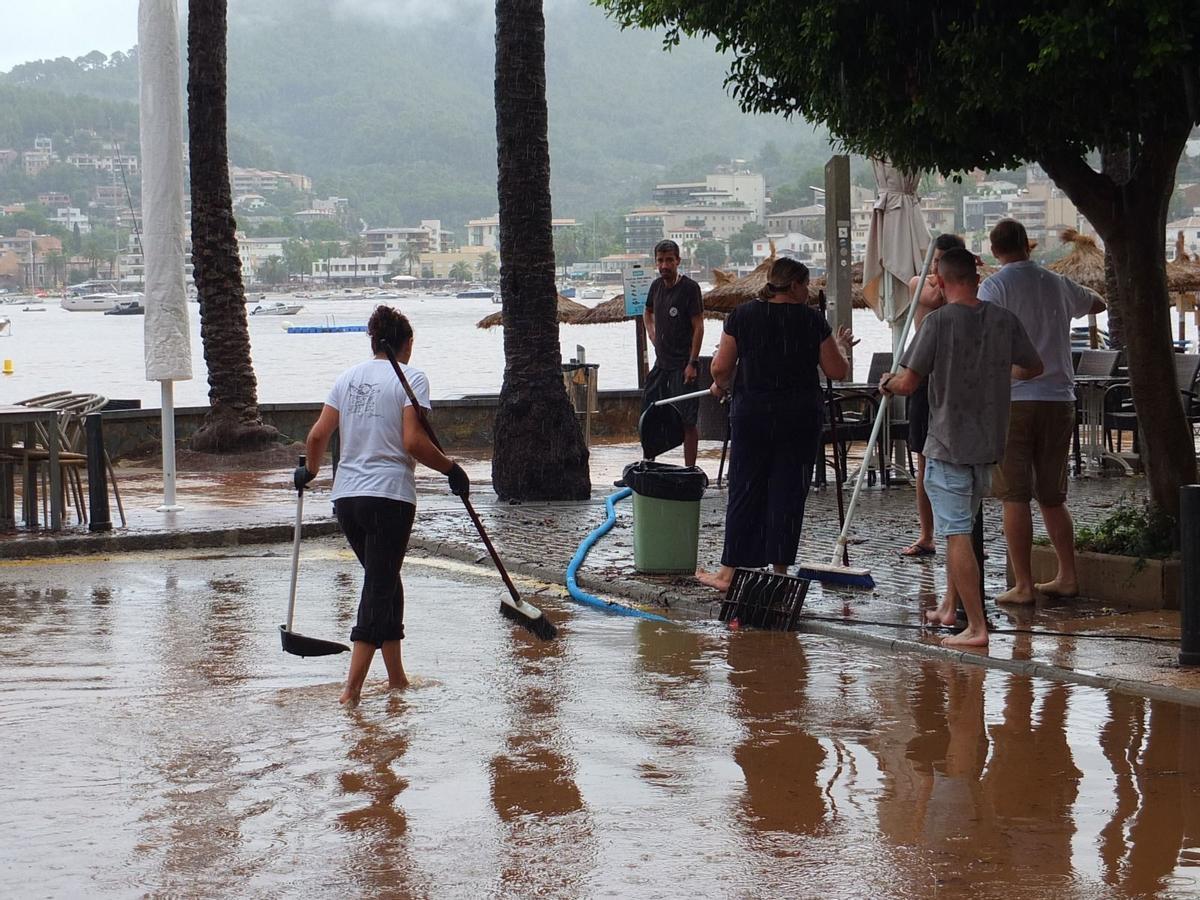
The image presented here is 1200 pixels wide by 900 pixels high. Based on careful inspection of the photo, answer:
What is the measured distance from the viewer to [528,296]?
1509 cm

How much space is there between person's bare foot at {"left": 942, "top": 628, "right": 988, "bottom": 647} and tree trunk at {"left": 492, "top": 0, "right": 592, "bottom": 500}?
21.7 ft

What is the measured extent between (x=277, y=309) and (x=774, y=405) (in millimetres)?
159483

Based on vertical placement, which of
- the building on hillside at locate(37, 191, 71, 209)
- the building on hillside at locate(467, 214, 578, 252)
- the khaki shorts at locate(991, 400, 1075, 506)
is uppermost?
the building on hillside at locate(37, 191, 71, 209)

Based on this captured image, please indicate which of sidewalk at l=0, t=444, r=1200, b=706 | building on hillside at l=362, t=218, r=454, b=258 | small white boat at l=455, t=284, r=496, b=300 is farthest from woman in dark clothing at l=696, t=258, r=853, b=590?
small white boat at l=455, t=284, r=496, b=300

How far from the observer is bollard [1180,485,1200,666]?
25.7 feet

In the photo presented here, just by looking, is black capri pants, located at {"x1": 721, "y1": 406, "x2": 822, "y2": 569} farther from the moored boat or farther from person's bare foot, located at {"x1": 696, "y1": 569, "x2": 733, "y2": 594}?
the moored boat

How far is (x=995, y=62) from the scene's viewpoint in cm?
902

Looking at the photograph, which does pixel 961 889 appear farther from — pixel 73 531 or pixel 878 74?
pixel 73 531

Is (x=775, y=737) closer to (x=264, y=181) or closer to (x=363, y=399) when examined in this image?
(x=363, y=399)

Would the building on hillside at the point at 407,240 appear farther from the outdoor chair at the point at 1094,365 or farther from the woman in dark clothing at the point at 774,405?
the woman in dark clothing at the point at 774,405

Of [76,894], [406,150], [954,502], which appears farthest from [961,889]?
[406,150]

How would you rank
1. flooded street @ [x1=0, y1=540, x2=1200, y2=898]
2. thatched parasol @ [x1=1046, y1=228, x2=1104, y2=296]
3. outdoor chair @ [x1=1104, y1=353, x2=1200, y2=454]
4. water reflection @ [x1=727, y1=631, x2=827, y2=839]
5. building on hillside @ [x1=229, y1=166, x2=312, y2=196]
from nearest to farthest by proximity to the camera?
flooded street @ [x1=0, y1=540, x2=1200, y2=898]
water reflection @ [x1=727, y1=631, x2=827, y2=839]
outdoor chair @ [x1=1104, y1=353, x2=1200, y2=454]
thatched parasol @ [x1=1046, y1=228, x2=1104, y2=296]
building on hillside @ [x1=229, y1=166, x2=312, y2=196]

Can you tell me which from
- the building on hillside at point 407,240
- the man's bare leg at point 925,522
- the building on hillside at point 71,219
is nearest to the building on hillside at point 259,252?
the building on hillside at point 407,240

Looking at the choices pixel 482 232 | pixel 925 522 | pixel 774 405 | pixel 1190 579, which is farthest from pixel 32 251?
pixel 1190 579
